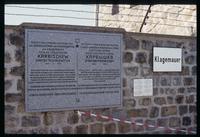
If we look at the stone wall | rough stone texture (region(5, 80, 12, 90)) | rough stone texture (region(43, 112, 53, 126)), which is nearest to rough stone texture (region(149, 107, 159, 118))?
the stone wall

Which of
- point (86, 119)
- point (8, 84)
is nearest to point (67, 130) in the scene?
point (86, 119)

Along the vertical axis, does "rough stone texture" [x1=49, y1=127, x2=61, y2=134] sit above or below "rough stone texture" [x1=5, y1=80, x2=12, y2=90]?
below

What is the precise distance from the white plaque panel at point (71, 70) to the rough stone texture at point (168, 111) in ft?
3.20

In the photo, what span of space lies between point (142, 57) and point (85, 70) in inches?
47.8

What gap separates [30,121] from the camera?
5770 mm

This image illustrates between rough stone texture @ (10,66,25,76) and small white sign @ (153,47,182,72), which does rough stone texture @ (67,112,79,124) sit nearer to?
rough stone texture @ (10,66,25,76)

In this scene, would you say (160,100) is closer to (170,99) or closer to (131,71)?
(170,99)

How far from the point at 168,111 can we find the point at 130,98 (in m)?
0.91

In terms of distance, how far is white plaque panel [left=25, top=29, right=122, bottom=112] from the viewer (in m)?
5.80

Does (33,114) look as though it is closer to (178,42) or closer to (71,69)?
(71,69)

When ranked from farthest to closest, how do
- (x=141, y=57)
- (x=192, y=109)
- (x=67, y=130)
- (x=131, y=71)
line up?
(x=192, y=109), (x=141, y=57), (x=131, y=71), (x=67, y=130)

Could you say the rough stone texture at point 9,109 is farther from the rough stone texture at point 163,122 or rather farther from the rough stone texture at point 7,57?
the rough stone texture at point 163,122

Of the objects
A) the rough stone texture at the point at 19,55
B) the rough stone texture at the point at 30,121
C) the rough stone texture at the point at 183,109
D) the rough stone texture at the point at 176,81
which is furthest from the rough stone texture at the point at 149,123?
the rough stone texture at the point at 19,55
